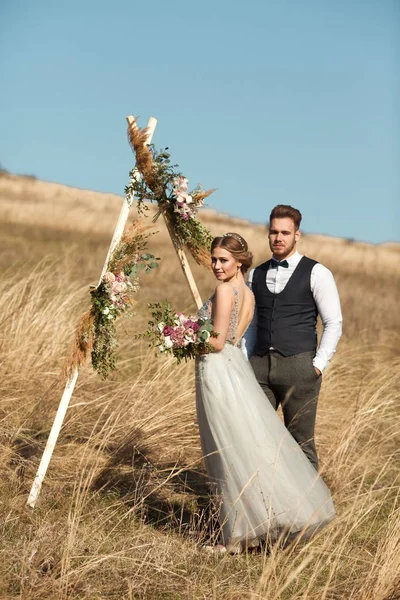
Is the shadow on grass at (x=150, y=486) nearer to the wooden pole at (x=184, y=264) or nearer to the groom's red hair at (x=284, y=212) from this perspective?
the wooden pole at (x=184, y=264)

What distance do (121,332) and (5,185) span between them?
21785 mm

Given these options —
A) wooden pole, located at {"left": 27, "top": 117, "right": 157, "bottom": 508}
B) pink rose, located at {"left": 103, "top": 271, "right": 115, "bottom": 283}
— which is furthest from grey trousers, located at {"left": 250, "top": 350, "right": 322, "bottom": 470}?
wooden pole, located at {"left": 27, "top": 117, "right": 157, "bottom": 508}

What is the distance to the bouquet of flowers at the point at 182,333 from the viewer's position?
4.35 meters

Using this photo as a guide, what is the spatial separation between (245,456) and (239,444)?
0.25ft

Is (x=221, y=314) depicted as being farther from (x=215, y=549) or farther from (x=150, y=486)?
(x=150, y=486)

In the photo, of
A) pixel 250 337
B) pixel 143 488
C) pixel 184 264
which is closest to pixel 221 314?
pixel 184 264

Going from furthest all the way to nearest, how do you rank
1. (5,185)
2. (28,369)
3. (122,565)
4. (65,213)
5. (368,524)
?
1. (5,185)
2. (65,213)
3. (28,369)
4. (368,524)
5. (122,565)

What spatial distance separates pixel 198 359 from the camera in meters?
4.54

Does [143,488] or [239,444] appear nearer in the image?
[239,444]

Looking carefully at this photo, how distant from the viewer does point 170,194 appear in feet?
16.4

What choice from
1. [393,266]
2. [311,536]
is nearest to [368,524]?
[311,536]

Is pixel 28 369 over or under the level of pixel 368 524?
over

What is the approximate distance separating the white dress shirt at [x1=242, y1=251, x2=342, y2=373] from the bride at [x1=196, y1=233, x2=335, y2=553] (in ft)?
1.76

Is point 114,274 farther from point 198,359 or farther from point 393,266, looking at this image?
point 393,266
